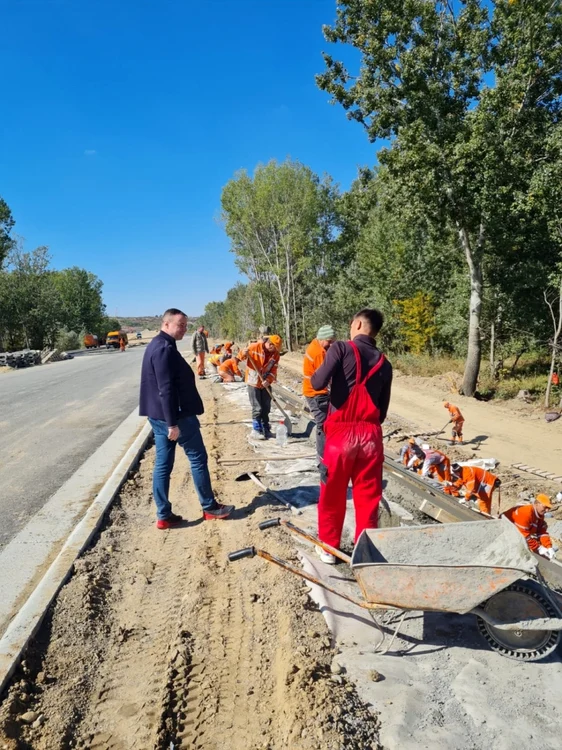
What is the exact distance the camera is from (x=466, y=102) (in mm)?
12773

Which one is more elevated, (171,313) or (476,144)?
(476,144)

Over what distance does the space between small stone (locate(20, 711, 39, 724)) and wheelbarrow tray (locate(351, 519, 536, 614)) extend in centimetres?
177

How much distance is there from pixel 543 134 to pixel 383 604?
13.2 metres

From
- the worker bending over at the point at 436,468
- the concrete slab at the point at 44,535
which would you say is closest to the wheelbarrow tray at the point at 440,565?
the concrete slab at the point at 44,535

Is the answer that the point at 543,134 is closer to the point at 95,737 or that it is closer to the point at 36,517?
the point at 36,517

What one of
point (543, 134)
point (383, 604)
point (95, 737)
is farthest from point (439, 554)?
point (543, 134)

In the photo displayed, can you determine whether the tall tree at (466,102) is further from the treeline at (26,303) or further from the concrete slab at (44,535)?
the treeline at (26,303)

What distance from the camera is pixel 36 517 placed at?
4.62 metres

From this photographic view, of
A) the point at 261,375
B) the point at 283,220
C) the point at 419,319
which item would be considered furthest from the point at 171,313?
the point at 283,220

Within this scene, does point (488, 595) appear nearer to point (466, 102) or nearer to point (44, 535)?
point (44, 535)

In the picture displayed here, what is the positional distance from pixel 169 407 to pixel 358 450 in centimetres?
167

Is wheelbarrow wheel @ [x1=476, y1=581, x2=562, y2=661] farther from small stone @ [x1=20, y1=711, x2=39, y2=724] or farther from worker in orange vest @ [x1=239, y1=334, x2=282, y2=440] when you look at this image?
worker in orange vest @ [x1=239, y1=334, x2=282, y2=440]

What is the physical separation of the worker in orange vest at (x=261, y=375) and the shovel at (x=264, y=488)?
178 centimetres

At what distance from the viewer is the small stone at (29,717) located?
2.31m
